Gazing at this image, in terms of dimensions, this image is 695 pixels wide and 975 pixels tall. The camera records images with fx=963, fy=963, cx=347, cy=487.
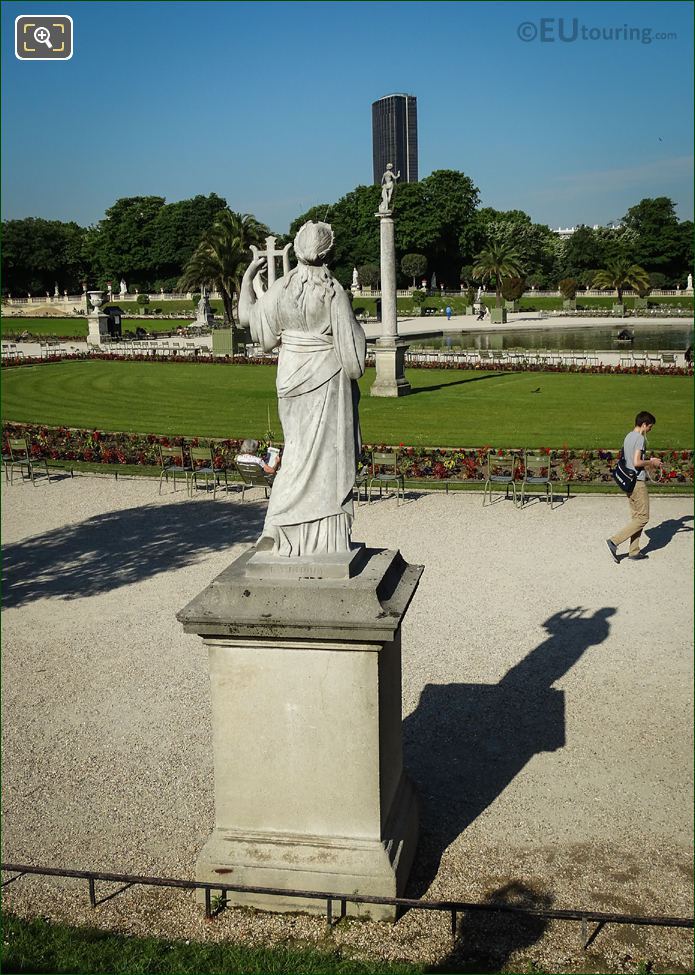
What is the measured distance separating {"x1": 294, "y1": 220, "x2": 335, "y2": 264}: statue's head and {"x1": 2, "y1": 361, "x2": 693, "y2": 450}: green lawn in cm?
1559

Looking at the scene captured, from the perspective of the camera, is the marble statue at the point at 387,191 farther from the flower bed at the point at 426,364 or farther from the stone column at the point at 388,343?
the flower bed at the point at 426,364

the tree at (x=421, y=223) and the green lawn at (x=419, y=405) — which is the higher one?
the tree at (x=421, y=223)

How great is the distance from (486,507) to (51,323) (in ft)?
217

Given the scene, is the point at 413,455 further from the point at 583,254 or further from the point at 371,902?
the point at 583,254

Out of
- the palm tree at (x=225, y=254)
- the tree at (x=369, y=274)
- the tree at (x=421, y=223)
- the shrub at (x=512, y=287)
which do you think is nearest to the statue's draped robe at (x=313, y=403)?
the palm tree at (x=225, y=254)

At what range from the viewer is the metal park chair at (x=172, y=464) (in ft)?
61.4

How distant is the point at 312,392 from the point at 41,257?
338 feet

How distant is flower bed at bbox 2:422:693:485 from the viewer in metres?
17.8

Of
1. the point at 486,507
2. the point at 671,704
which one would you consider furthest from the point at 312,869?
the point at 486,507

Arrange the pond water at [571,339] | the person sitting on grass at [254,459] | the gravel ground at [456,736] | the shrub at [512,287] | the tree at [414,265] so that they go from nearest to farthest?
the gravel ground at [456,736], the person sitting on grass at [254,459], the pond water at [571,339], the shrub at [512,287], the tree at [414,265]

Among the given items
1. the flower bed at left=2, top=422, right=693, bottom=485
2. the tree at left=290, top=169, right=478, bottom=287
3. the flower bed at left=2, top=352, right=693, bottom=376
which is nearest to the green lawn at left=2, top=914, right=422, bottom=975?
the flower bed at left=2, top=422, right=693, bottom=485

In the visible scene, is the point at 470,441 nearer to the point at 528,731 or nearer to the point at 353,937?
the point at 528,731

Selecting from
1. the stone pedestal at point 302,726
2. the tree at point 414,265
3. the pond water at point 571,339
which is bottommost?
the stone pedestal at point 302,726

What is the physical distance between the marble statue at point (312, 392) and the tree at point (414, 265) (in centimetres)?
9234
